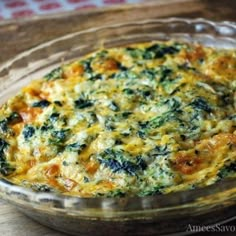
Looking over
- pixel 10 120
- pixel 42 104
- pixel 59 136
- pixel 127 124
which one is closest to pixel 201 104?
pixel 127 124

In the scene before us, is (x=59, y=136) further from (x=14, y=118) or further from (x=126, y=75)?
(x=126, y=75)

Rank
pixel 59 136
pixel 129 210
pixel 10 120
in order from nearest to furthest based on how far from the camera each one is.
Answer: pixel 129 210
pixel 59 136
pixel 10 120

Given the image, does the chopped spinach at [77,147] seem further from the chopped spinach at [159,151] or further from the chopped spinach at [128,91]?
the chopped spinach at [128,91]

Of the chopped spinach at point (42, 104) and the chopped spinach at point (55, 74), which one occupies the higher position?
the chopped spinach at point (55, 74)

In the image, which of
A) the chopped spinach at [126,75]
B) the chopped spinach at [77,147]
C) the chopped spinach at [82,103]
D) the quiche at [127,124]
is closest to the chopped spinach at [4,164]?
the quiche at [127,124]

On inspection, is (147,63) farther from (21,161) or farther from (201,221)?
(201,221)

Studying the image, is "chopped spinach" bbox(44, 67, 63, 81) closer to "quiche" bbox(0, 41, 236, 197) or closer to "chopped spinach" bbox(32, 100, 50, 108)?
"quiche" bbox(0, 41, 236, 197)

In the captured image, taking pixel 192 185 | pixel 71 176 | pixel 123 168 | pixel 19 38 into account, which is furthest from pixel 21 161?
pixel 19 38
